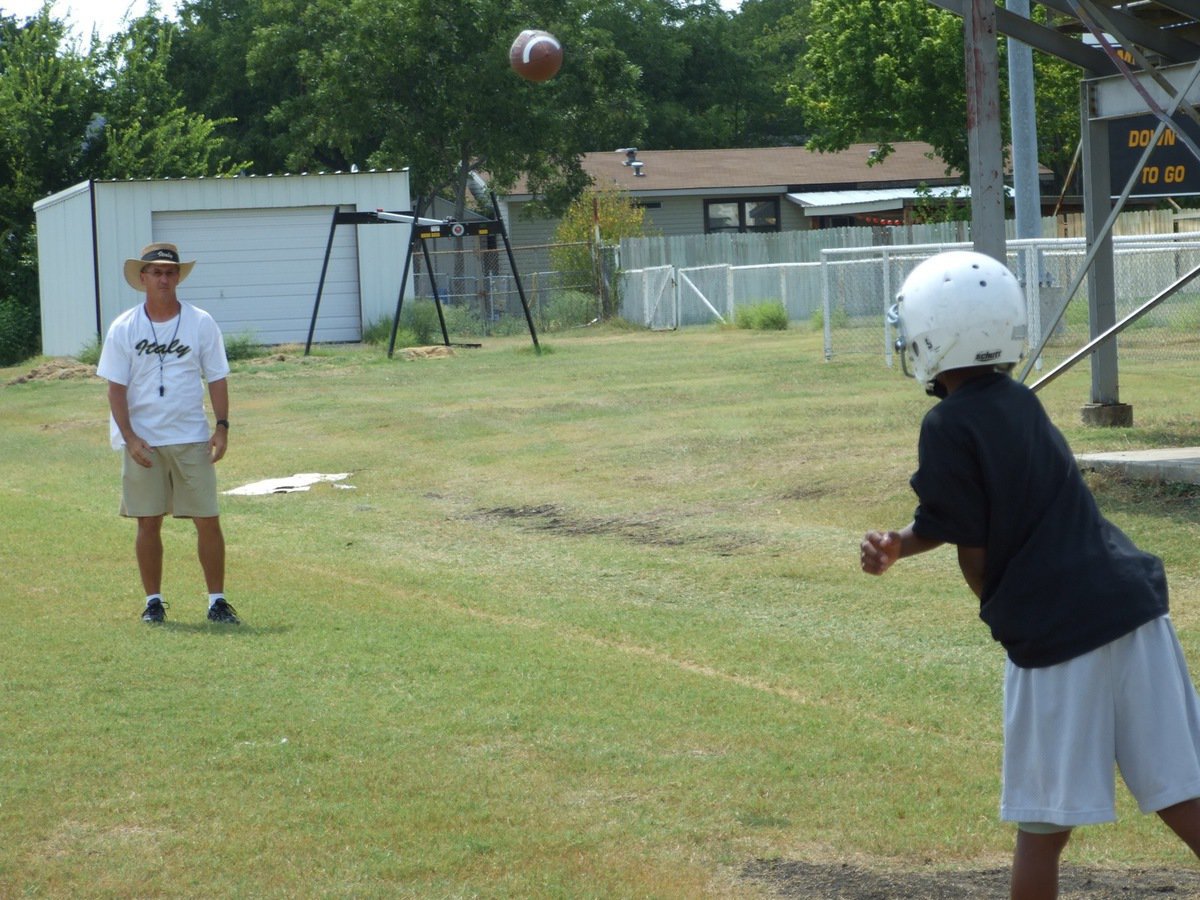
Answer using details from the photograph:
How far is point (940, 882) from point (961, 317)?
63.0 inches

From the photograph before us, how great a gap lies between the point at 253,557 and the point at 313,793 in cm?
520

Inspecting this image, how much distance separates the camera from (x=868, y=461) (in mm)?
12352

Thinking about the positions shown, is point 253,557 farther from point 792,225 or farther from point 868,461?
point 792,225

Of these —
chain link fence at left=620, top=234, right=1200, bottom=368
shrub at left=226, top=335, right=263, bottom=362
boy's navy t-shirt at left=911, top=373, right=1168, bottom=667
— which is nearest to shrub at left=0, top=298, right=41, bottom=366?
shrub at left=226, top=335, right=263, bottom=362

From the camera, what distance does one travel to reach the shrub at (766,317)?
29844mm

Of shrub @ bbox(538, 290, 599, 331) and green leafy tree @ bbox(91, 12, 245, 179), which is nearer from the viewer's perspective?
shrub @ bbox(538, 290, 599, 331)

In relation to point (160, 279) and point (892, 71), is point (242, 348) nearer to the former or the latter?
point (892, 71)

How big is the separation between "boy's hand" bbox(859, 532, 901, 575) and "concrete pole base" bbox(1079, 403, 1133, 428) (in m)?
9.92

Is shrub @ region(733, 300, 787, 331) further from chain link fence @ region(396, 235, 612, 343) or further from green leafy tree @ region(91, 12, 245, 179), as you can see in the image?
green leafy tree @ region(91, 12, 245, 179)

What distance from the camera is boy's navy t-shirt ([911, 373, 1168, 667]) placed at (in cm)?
350

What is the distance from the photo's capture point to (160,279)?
7.91 metres

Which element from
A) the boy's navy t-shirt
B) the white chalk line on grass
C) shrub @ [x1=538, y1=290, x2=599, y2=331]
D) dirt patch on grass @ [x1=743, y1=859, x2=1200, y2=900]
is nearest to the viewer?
the boy's navy t-shirt

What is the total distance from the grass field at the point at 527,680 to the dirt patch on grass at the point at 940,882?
8 centimetres

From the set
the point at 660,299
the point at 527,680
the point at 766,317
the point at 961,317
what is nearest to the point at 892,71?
the point at 660,299
